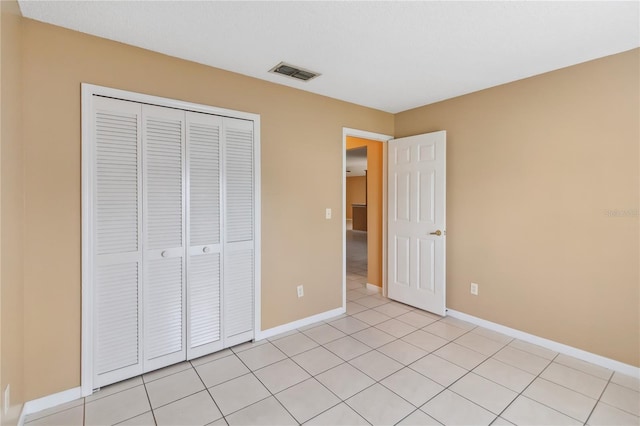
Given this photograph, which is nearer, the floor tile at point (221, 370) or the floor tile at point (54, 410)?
the floor tile at point (54, 410)

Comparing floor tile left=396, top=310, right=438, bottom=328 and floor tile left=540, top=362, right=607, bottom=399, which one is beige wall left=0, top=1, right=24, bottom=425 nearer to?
floor tile left=396, top=310, right=438, bottom=328

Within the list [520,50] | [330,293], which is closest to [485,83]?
[520,50]

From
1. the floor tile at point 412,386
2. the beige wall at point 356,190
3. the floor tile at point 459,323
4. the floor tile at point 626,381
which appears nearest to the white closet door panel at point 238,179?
the floor tile at point 412,386


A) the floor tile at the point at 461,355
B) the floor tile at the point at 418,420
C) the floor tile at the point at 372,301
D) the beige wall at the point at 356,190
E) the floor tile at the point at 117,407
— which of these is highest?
the beige wall at the point at 356,190

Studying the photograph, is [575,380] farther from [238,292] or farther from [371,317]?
[238,292]

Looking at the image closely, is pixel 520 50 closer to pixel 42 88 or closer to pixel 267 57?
pixel 267 57

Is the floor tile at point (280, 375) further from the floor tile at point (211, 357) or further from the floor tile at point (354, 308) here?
the floor tile at point (354, 308)

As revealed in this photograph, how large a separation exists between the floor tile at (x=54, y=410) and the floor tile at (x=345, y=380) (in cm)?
162

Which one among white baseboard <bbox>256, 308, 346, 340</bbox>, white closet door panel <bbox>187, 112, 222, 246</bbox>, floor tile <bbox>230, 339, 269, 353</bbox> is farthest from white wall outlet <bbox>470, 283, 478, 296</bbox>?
white closet door panel <bbox>187, 112, 222, 246</bbox>

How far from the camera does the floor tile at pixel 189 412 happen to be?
183cm

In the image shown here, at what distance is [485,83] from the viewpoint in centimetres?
296

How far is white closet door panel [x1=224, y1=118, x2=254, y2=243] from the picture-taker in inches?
105

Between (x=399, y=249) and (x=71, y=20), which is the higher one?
(x=71, y=20)

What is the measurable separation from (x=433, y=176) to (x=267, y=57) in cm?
218
